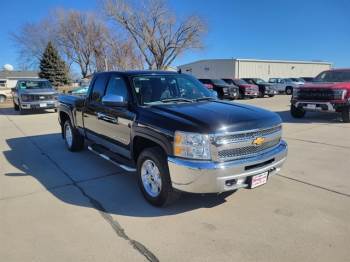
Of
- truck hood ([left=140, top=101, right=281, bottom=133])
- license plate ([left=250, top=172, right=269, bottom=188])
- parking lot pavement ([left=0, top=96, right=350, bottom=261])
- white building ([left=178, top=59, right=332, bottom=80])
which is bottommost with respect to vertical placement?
parking lot pavement ([left=0, top=96, right=350, bottom=261])

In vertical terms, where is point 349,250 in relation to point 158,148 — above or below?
below

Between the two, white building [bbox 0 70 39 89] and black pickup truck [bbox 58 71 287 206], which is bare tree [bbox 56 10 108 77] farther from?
black pickup truck [bbox 58 71 287 206]

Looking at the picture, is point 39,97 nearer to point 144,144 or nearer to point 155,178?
point 144,144

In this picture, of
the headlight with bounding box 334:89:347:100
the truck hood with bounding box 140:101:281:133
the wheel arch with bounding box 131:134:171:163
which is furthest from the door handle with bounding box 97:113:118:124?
the headlight with bounding box 334:89:347:100

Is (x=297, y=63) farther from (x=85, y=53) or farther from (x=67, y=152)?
(x=67, y=152)

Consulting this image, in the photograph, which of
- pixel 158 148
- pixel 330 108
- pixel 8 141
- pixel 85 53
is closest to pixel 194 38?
pixel 85 53

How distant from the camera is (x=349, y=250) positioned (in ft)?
9.82

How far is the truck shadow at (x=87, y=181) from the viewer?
405 centimetres

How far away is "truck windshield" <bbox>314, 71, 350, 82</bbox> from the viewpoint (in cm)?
1130

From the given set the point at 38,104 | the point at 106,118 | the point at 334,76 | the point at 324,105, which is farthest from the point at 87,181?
the point at 38,104

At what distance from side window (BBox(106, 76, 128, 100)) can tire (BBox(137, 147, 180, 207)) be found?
1.07 m

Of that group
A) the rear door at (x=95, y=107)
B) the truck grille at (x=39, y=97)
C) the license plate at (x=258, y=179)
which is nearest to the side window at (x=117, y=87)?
the rear door at (x=95, y=107)

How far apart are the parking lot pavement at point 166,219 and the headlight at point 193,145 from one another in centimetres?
85

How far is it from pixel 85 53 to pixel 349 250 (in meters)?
51.2
